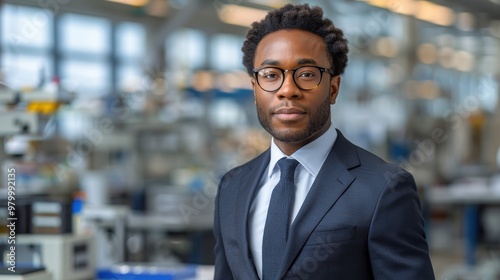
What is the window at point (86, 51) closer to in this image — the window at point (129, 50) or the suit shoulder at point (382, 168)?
the window at point (129, 50)

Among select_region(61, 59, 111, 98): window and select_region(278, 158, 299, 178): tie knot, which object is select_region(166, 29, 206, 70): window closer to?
select_region(61, 59, 111, 98): window

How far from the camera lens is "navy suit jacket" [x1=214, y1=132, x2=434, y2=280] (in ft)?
3.78

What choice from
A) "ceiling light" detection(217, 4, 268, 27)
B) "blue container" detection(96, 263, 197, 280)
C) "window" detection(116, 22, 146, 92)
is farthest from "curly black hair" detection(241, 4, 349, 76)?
"window" detection(116, 22, 146, 92)

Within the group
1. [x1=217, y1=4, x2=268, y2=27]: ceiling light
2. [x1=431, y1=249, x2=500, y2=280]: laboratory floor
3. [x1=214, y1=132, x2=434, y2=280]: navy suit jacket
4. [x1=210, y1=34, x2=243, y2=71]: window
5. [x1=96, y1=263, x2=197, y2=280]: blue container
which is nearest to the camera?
[x1=214, y1=132, x2=434, y2=280]: navy suit jacket

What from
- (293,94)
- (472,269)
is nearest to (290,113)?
(293,94)

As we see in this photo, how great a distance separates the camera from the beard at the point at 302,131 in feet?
3.96

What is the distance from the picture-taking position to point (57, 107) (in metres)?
2.91

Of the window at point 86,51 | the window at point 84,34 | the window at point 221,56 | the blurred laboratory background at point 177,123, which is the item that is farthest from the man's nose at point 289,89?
the window at point 221,56

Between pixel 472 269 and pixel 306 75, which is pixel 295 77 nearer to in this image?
pixel 306 75

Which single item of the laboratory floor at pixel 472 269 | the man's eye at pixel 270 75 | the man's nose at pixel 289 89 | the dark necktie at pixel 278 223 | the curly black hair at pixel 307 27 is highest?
the curly black hair at pixel 307 27

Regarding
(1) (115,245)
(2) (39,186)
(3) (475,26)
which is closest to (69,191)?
(2) (39,186)

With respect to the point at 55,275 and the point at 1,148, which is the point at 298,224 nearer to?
the point at 55,275

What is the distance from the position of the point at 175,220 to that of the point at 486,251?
119 inches

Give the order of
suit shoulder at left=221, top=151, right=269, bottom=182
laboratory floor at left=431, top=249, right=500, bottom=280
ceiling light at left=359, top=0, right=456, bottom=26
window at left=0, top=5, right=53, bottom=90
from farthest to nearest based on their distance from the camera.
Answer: ceiling light at left=359, top=0, right=456, bottom=26, window at left=0, top=5, right=53, bottom=90, laboratory floor at left=431, top=249, right=500, bottom=280, suit shoulder at left=221, top=151, right=269, bottom=182
